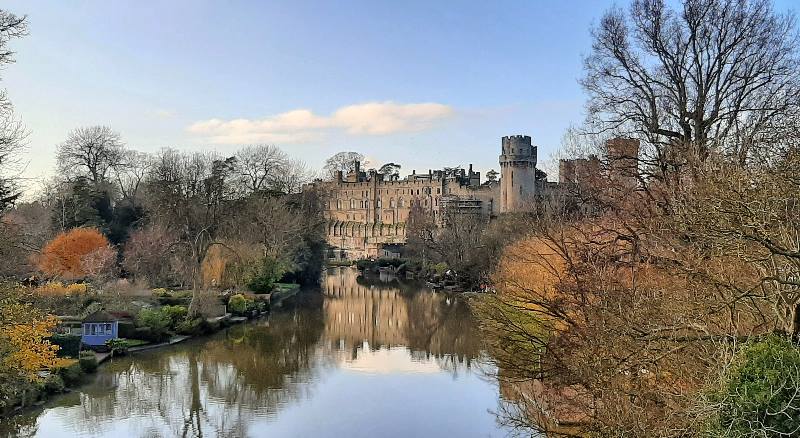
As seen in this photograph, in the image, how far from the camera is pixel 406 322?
28750mm

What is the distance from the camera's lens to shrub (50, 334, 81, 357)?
18177 mm

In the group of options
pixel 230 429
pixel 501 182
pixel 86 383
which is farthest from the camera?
pixel 501 182

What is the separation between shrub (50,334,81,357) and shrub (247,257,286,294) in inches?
612

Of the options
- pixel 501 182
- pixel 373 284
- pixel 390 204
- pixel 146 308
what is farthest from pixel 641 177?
pixel 390 204

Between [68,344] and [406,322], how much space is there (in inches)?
548

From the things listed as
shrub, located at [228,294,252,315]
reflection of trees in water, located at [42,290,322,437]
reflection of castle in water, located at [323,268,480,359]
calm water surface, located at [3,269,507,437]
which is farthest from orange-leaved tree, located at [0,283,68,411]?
shrub, located at [228,294,252,315]

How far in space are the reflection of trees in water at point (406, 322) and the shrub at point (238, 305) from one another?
140 inches

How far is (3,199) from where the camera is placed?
509 inches

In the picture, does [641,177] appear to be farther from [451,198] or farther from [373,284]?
[451,198]

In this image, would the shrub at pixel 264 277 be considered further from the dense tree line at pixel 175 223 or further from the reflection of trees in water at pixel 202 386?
the reflection of trees in water at pixel 202 386

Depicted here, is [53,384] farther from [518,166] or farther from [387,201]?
[387,201]

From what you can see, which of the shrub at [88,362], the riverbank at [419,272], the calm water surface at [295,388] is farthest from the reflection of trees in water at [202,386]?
the riverbank at [419,272]

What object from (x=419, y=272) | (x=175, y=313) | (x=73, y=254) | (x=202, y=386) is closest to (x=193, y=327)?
(x=175, y=313)

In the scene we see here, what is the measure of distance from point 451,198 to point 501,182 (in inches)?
319
